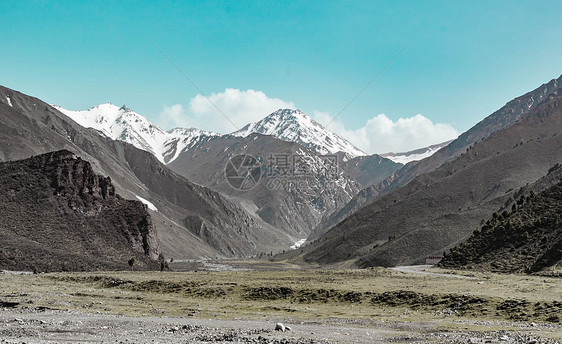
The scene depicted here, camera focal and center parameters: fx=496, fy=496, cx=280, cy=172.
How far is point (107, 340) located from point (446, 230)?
155 meters

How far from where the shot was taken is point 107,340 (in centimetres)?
2986

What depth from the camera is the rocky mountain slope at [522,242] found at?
86.7m

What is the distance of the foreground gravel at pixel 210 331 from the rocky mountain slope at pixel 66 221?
226 feet

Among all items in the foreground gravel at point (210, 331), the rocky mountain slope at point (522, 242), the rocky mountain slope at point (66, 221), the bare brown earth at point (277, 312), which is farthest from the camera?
the rocky mountain slope at point (66, 221)

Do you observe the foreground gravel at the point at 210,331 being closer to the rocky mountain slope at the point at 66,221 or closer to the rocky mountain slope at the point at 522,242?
the rocky mountain slope at the point at 522,242

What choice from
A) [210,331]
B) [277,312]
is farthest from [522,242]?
[210,331]

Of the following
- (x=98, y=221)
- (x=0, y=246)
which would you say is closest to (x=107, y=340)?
(x=0, y=246)

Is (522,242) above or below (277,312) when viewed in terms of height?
above

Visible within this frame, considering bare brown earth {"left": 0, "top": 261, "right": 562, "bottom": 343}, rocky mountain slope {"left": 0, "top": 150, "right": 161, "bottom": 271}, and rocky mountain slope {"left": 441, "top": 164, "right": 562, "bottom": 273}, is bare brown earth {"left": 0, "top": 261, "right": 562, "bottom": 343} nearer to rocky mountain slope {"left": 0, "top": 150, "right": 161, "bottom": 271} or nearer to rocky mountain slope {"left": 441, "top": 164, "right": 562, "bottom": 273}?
rocky mountain slope {"left": 441, "top": 164, "right": 562, "bottom": 273}

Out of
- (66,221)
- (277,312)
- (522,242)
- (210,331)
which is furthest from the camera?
(66,221)

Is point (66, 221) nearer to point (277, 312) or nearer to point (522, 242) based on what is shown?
point (277, 312)

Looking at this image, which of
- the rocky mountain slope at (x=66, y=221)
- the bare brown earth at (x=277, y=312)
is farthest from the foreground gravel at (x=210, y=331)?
the rocky mountain slope at (x=66, y=221)

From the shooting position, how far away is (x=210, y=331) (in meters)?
34.8

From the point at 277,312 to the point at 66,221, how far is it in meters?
92.8
